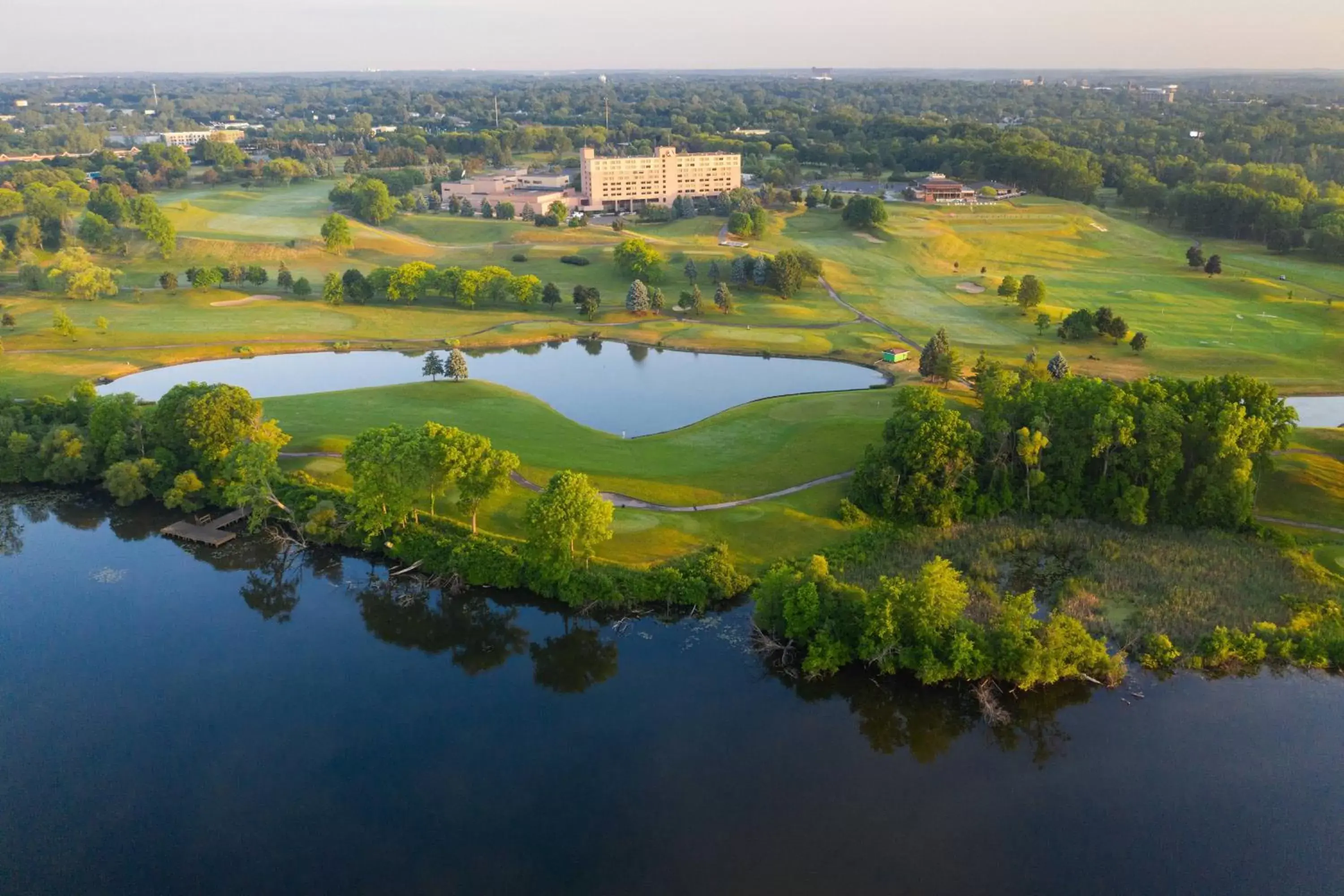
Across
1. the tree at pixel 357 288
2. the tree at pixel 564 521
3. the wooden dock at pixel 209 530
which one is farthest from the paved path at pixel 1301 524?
the tree at pixel 357 288

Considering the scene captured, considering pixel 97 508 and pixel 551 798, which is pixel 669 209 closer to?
pixel 97 508

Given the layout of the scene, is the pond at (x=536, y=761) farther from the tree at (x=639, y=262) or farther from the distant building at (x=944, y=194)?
the distant building at (x=944, y=194)

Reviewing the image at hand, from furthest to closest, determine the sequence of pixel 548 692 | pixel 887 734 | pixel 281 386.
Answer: pixel 281 386, pixel 548 692, pixel 887 734

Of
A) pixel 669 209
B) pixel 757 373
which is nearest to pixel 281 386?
pixel 757 373

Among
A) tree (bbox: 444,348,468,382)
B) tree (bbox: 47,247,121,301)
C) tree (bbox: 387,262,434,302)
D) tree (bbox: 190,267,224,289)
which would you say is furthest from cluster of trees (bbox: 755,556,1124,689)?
tree (bbox: 47,247,121,301)

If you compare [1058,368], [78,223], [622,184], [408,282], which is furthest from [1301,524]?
[78,223]

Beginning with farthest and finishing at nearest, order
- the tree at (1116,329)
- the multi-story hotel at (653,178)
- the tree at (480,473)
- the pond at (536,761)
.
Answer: the multi-story hotel at (653,178), the tree at (1116,329), the tree at (480,473), the pond at (536,761)
